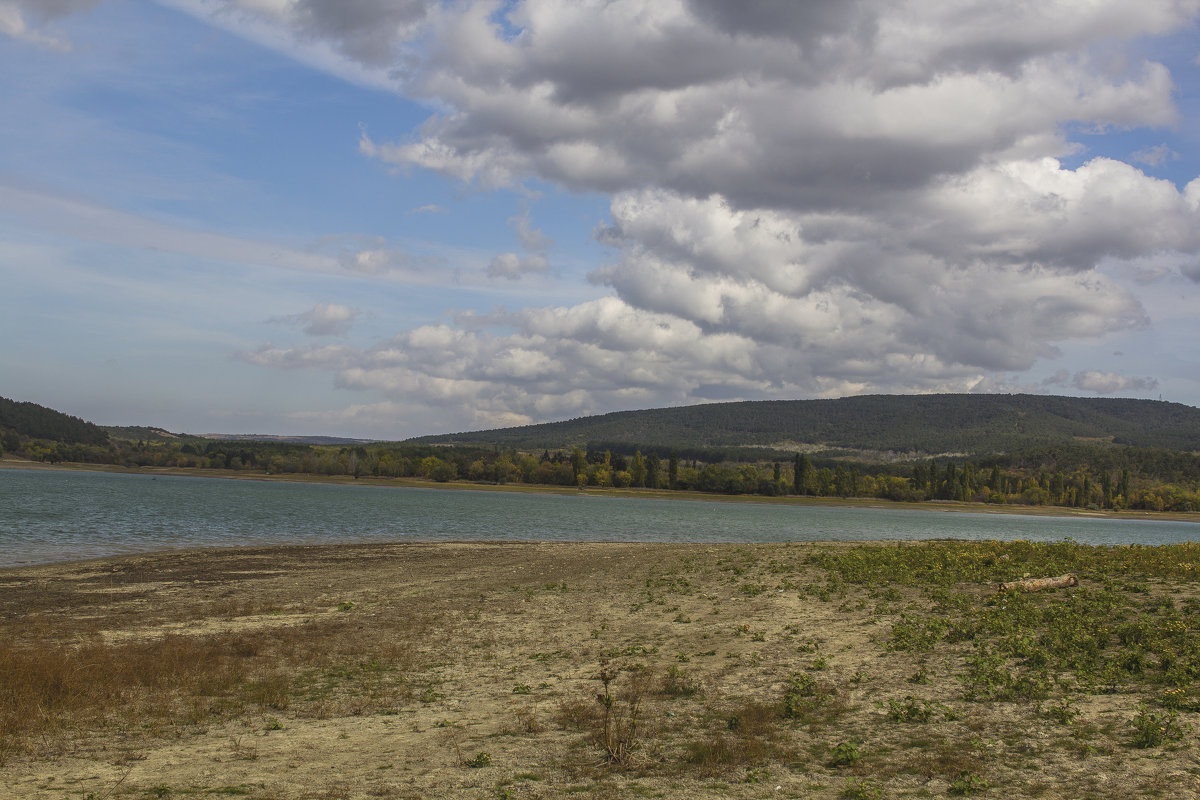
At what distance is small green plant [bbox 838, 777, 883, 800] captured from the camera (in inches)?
417

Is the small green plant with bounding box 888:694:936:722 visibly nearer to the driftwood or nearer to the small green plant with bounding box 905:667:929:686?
the small green plant with bounding box 905:667:929:686

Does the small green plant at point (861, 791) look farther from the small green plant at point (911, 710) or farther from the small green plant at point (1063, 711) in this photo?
the small green plant at point (1063, 711)

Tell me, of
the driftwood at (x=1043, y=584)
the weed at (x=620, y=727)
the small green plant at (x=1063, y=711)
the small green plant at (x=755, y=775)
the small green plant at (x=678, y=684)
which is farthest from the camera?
the driftwood at (x=1043, y=584)

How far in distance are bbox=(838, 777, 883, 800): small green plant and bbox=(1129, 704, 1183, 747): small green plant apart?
400 cm

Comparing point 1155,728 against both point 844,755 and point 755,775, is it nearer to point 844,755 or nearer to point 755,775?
point 844,755

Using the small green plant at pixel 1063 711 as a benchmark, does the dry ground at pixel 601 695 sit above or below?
below

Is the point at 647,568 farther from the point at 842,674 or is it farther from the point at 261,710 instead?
the point at 261,710

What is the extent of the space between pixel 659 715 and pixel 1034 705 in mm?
6503

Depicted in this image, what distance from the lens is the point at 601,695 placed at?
15945 mm

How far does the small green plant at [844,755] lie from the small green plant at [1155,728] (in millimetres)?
3884

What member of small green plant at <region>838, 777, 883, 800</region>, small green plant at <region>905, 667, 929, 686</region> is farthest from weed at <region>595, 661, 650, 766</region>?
small green plant at <region>905, 667, 929, 686</region>

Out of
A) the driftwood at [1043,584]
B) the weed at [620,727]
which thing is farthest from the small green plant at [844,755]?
the driftwood at [1043,584]

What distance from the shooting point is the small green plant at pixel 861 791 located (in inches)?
417

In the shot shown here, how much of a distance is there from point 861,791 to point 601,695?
635cm
